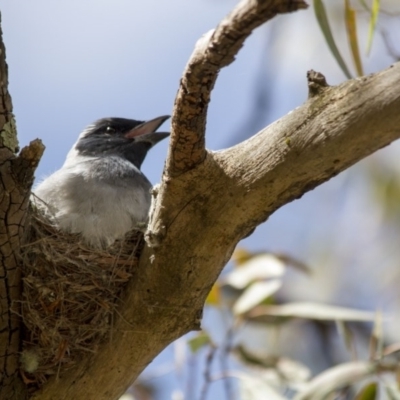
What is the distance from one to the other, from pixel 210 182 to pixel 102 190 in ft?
4.44

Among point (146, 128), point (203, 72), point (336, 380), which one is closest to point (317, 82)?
point (203, 72)

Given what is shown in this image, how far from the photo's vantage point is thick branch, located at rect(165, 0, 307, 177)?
2.12 meters

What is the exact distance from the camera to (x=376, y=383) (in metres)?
3.85

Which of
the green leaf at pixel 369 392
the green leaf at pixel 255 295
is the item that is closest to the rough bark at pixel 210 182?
the green leaf at pixel 369 392

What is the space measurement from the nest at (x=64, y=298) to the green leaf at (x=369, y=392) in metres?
1.34

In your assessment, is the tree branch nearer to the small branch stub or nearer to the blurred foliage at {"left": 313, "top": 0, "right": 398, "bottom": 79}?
the small branch stub

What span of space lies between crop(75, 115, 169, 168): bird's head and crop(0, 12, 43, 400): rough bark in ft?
5.77

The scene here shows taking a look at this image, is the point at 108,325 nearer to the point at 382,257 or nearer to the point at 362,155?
the point at 362,155

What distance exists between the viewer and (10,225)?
2863 mm

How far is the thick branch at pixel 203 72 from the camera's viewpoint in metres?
2.12

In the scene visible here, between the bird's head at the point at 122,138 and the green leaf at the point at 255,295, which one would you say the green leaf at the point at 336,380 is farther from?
the bird's head at the point at 122,138

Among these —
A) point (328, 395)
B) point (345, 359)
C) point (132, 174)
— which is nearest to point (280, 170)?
point (328, 395)

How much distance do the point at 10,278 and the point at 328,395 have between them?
1.62 metres

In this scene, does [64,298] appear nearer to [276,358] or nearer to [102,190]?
[102,190]
